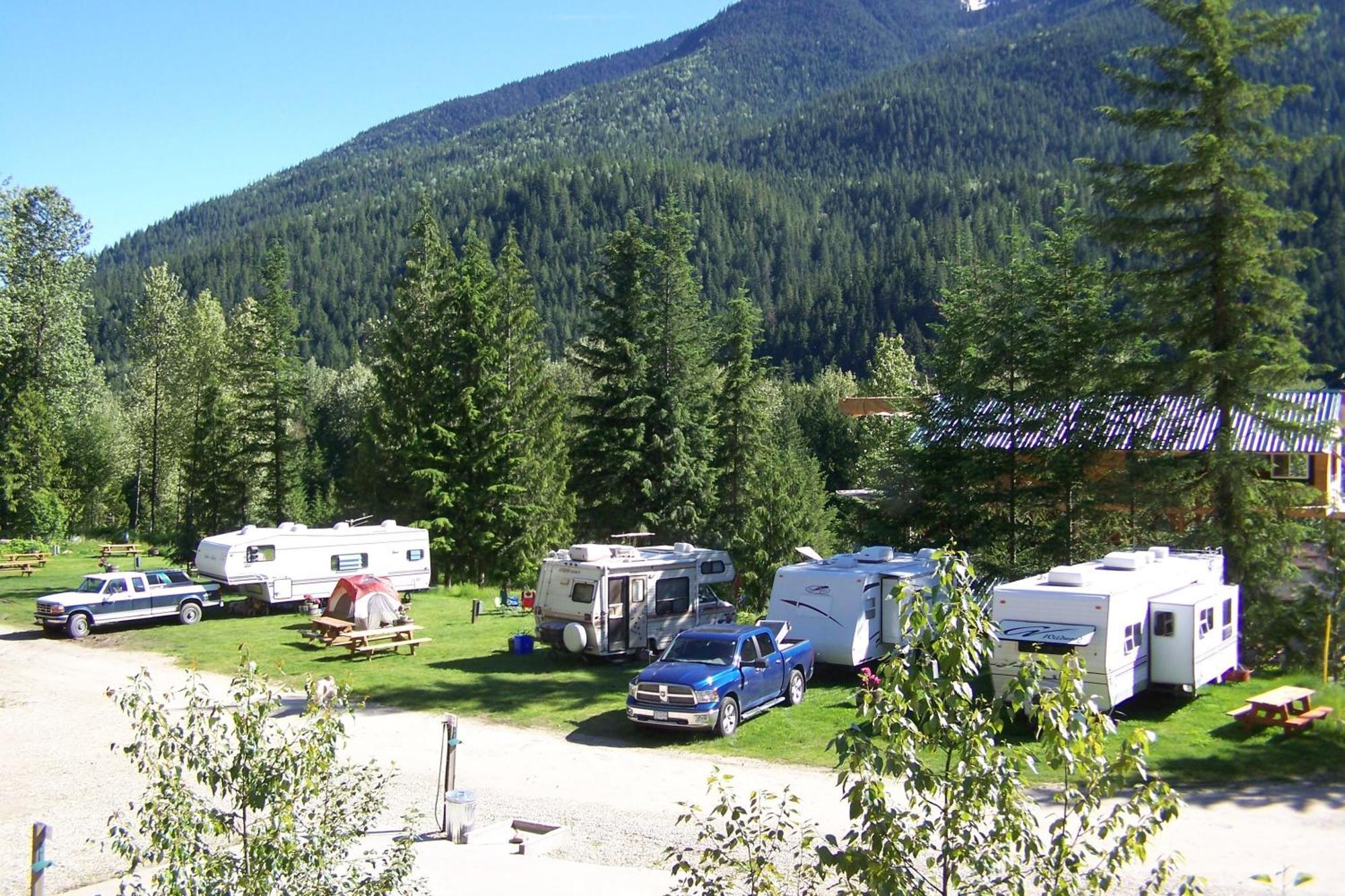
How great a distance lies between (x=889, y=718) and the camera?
466 centimetres

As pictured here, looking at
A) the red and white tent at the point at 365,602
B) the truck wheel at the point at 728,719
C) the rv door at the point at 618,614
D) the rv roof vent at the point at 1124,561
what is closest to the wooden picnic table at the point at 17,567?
the red and white tent at the point at 365,602

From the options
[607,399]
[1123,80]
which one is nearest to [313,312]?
[607,399]

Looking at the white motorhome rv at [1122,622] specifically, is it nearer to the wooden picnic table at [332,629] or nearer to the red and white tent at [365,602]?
the wooden picnic table at [332,629]

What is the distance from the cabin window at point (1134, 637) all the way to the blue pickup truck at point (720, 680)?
16.8 ft

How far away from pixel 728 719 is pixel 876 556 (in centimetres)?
588

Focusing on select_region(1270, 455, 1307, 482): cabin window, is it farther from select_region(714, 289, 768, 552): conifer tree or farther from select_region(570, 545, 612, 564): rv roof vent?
select_region(570, 545, 612, 564): rv roof vent

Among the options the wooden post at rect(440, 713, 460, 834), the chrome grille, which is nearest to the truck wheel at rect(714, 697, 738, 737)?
the chrome grille

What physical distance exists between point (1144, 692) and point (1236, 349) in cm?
730

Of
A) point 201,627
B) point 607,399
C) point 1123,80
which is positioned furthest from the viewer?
point 607,399

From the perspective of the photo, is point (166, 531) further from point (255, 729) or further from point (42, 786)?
point (255, 729)

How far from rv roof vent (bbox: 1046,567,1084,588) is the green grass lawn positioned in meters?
2.16

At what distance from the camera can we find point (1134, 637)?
15.5 meters

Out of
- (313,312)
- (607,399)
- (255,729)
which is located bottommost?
(255,729)

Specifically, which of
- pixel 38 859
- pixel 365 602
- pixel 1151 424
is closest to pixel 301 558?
pixel 365 602
